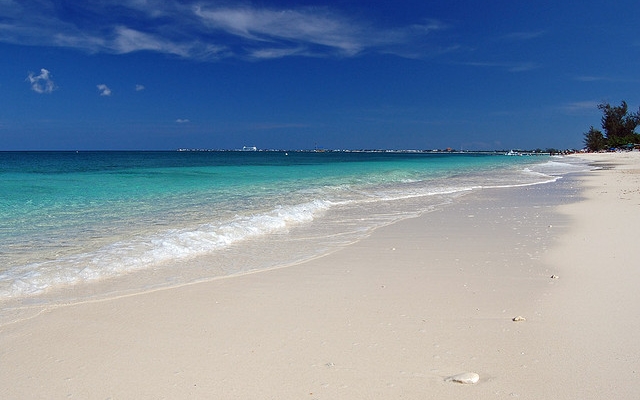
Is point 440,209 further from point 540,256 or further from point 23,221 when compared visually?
point 23,221

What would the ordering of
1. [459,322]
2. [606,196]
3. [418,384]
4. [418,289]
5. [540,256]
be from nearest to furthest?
[418,384]
[459,322]
[418,289]
[540,256]
[606,196]

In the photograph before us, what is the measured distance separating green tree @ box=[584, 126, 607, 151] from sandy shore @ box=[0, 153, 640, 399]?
103493 millimetres

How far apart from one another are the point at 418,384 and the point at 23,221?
985 centimetres

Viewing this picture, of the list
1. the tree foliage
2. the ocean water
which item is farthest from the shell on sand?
the tree foliage

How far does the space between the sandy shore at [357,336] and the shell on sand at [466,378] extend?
0.24ft

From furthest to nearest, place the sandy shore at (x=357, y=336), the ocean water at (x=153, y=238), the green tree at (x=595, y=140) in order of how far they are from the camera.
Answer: the green tree at (x=595, y=140) < the ocean water at (x=153, y=238) < the sandy shore at (x=357, y=336)

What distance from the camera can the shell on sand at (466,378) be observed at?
271 cm

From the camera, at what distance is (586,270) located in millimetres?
5266

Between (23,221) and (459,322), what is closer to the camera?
(459,322)

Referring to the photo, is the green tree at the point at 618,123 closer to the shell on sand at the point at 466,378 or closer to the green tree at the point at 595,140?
the green tree at the point at 595,140

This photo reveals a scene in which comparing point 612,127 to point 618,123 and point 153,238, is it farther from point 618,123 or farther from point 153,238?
point 153,238

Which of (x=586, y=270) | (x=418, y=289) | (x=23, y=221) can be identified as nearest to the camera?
(x=418, y=289)

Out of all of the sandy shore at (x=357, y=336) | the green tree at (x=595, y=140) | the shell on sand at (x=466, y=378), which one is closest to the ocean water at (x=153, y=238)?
the sandy shore at (x=357, y=336)

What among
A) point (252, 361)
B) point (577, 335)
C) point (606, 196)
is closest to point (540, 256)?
point (577, 335)
